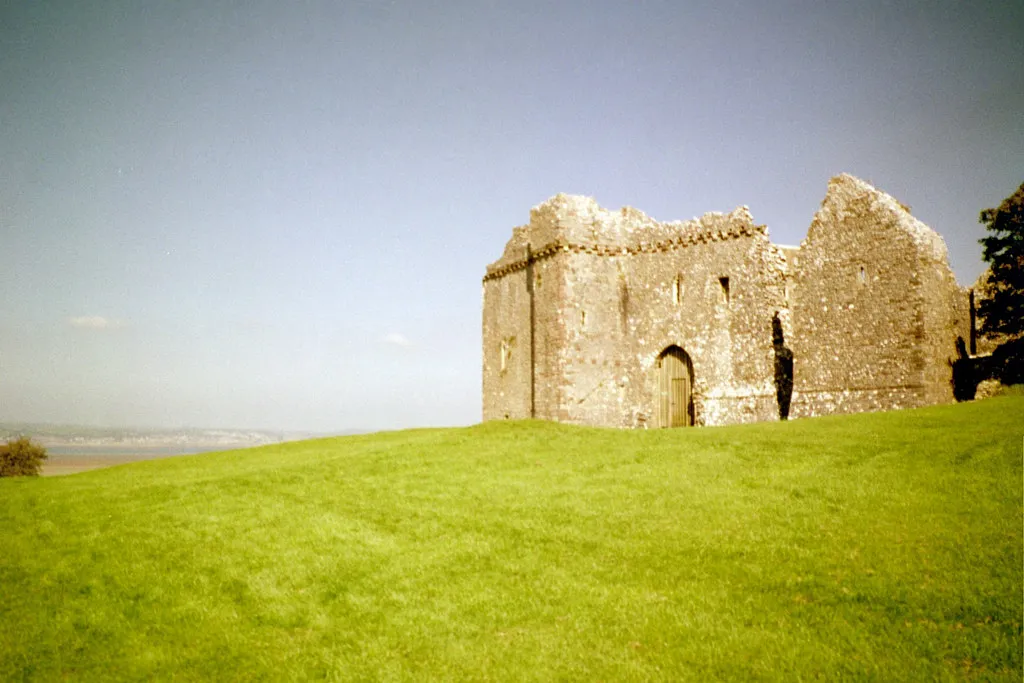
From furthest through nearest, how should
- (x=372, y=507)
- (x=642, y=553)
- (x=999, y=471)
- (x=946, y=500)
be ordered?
(x=372, y=507), (x=999, y=471), (x=946, y=500), (x=642, y=553)

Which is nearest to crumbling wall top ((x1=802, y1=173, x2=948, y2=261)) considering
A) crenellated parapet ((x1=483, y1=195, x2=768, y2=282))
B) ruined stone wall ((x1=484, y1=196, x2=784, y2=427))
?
ruined stone wall ((x1=484, y1=196, x2=784, y2=427))

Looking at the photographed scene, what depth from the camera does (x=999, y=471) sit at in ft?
33.9

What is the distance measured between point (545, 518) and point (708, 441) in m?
6.61

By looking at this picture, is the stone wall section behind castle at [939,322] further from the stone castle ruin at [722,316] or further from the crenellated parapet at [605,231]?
the crenellated parapet at [605,231]

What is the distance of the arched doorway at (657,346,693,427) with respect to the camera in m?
24.5

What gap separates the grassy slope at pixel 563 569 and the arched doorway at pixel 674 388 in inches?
384

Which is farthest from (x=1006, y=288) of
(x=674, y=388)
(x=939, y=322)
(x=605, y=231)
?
(x=605, y=231)

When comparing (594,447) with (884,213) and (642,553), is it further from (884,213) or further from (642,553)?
(884,213)

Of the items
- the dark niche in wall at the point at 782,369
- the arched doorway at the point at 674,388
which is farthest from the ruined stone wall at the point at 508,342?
the dark niche in wall at the point at 782,369

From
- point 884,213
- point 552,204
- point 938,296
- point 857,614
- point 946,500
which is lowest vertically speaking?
point 857,614

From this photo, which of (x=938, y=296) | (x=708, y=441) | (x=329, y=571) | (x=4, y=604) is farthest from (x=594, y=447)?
(x=938, y=296)

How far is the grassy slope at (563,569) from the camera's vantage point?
6.46 m

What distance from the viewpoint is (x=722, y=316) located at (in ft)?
77.5

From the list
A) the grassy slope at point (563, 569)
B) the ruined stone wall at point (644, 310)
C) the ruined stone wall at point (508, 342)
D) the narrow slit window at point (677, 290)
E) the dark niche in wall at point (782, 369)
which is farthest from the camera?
the ruined stone wall at point (508, 342)
